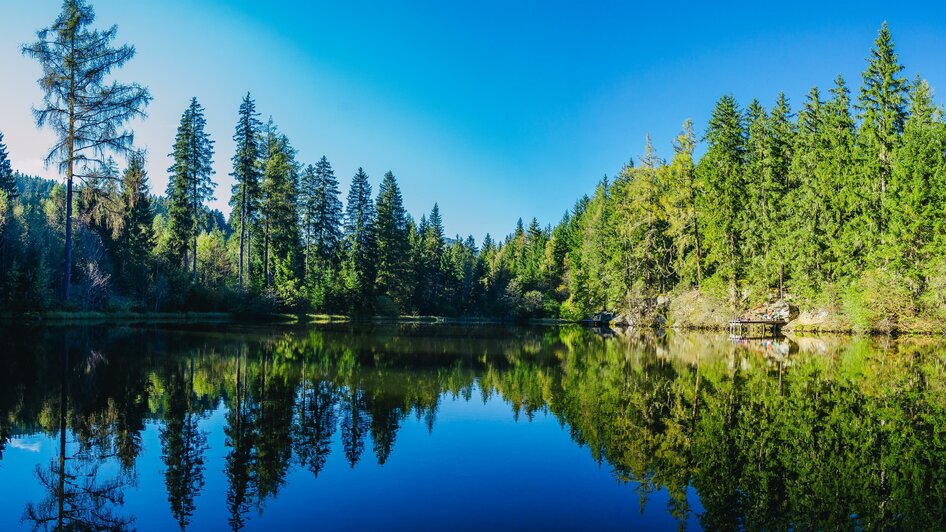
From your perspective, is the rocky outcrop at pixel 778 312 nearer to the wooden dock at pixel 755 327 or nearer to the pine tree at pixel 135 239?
the wooden dock at pixel 755 327

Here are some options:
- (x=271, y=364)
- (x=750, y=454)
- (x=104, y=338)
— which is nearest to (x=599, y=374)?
(x=750, y=454)

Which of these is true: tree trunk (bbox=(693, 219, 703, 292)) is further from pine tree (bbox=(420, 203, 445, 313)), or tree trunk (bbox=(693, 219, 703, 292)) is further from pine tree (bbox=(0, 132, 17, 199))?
pine tree (bbox=(0, 132, 17, 199))

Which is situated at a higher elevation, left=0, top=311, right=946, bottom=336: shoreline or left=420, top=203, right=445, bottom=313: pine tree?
left=420, top=203, right=445, bottom=313: pine tree

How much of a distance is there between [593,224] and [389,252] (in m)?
25.3

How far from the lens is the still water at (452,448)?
19.6ft

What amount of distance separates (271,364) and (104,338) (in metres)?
9.87

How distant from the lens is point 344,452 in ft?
26.4

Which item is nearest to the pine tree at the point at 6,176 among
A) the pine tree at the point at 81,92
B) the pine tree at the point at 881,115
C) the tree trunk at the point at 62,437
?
the pine tree at the point at 81,92

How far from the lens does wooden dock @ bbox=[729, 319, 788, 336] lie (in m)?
39.0

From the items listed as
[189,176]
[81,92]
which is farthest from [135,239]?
[81,92]

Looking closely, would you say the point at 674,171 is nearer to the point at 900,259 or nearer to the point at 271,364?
the point at 900,259

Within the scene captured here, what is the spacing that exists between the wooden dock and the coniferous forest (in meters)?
2.02

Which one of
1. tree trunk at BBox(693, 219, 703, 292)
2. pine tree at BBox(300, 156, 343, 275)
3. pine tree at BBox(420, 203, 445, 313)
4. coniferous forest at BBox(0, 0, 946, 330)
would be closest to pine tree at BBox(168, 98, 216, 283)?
coniferous forest at BBox(0, 0, 946, 330)

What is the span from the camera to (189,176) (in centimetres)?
4625
